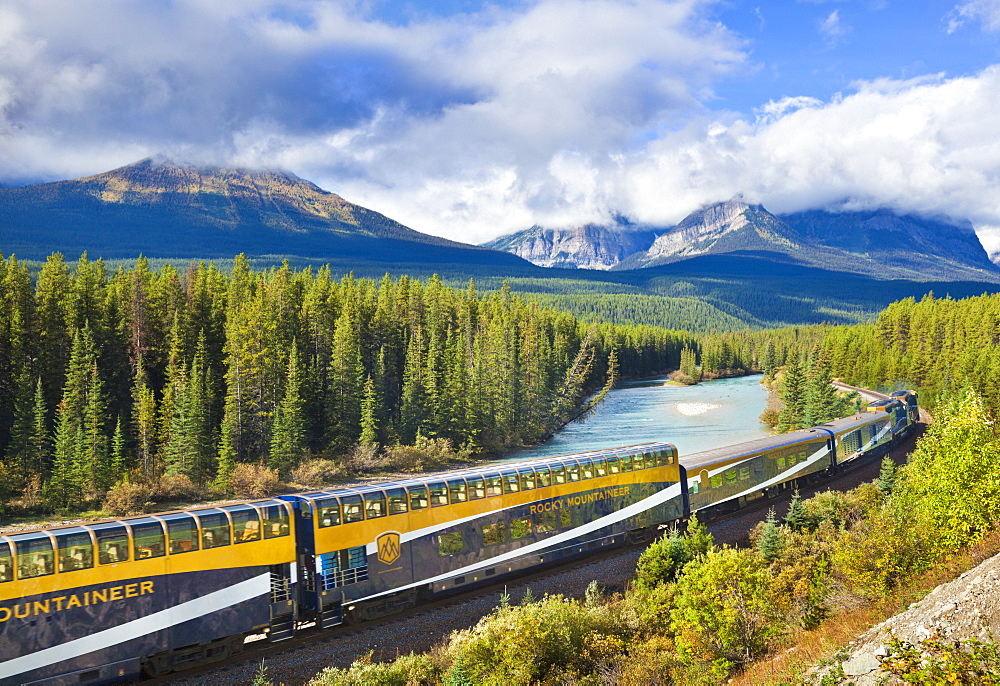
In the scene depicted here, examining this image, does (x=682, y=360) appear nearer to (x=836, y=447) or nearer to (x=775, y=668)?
(x=836, y=447)

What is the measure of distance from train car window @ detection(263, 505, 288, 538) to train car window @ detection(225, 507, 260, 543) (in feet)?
0.99

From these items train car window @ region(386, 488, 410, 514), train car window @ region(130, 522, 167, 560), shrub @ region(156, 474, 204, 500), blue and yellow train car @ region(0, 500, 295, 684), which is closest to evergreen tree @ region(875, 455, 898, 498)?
train car window @ region(386, 488, 410, 514)

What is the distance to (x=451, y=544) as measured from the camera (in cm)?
2656

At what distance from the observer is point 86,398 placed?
2162 inches

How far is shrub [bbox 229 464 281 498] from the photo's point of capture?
55562mm

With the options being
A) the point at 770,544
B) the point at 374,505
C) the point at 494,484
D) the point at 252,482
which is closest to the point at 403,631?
the point at 374,505

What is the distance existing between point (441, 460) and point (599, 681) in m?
54.7

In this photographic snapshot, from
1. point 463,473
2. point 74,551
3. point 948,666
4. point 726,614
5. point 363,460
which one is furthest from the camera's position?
point 363,460

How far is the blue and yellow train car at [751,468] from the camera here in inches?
1508

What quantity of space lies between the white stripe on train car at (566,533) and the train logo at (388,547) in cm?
91

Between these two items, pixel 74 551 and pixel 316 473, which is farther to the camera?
pixel 316 473

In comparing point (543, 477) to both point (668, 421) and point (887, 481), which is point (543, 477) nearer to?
point (887, 481)

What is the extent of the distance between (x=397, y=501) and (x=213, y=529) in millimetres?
6275

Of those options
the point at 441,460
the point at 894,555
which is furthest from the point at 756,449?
the point at 441,460
